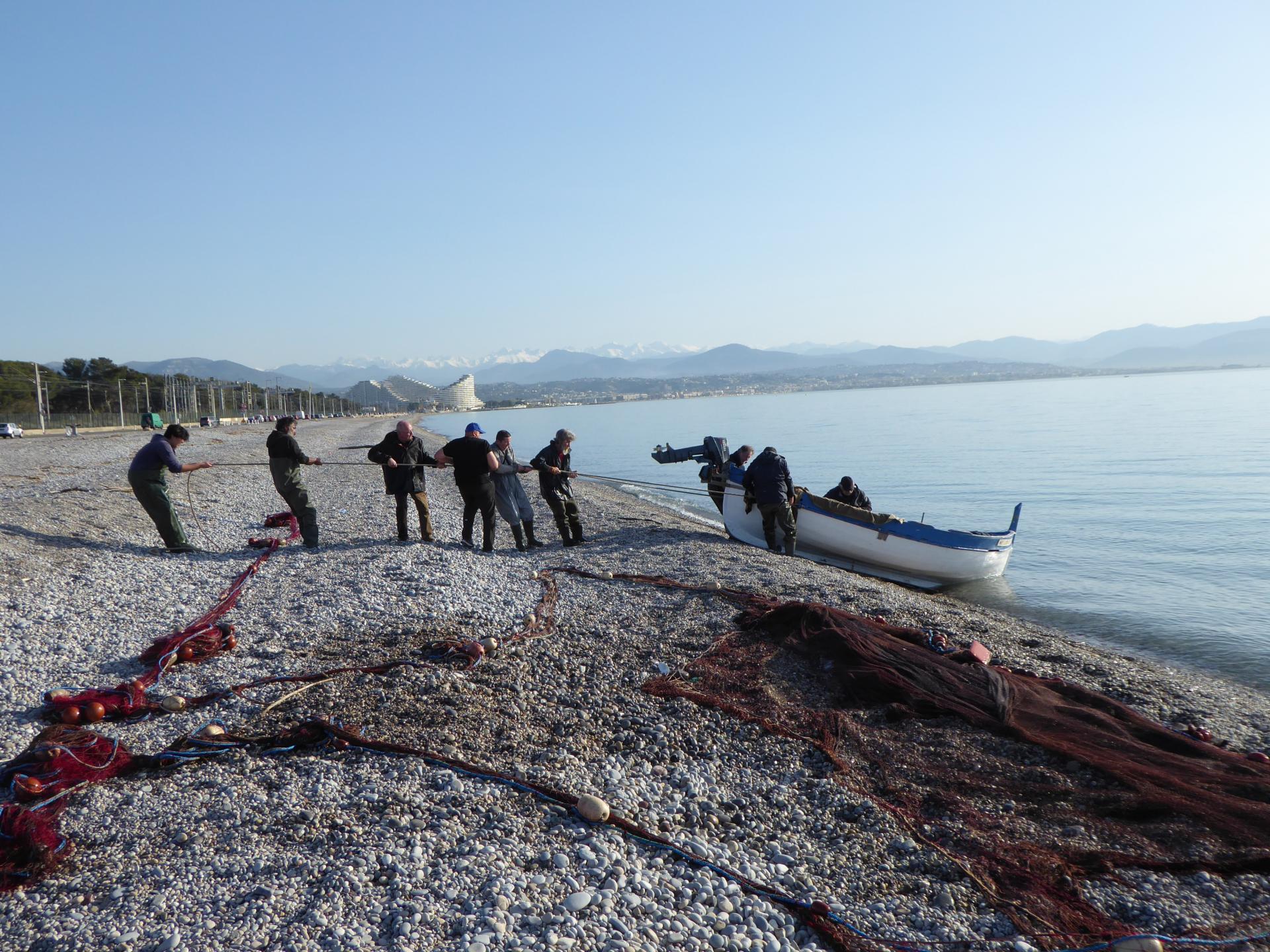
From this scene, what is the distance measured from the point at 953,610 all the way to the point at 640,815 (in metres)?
9.17

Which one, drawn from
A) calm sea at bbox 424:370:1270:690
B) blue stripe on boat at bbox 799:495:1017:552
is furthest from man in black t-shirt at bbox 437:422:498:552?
calm sea at bbox 424:370:1270:690

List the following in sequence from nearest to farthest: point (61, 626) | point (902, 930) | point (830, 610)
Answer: point (902, 930), point (61, 626), point (830, 610)

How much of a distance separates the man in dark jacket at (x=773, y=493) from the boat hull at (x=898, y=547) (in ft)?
1.08

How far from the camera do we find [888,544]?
53.2 feet

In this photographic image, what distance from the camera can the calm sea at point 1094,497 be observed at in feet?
45.5

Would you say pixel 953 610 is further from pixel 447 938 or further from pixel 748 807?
pixel 447 938

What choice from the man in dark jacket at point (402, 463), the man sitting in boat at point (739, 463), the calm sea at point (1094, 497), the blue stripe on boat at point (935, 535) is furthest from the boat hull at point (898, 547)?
the man in dark jacket at point (402, 463)

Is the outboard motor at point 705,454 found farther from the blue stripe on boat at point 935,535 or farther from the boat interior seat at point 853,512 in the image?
the blue stripe on boat at point 935,535

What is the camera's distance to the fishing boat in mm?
15977

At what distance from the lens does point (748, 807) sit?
5434 mm

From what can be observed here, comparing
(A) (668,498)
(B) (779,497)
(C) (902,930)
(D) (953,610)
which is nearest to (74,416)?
(A) (668,498)

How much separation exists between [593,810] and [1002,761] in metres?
3.48

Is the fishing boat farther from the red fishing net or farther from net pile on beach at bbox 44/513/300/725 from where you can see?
the red fishing net

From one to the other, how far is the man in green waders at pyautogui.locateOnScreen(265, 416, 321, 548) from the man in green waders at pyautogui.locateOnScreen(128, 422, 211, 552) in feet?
3.63
